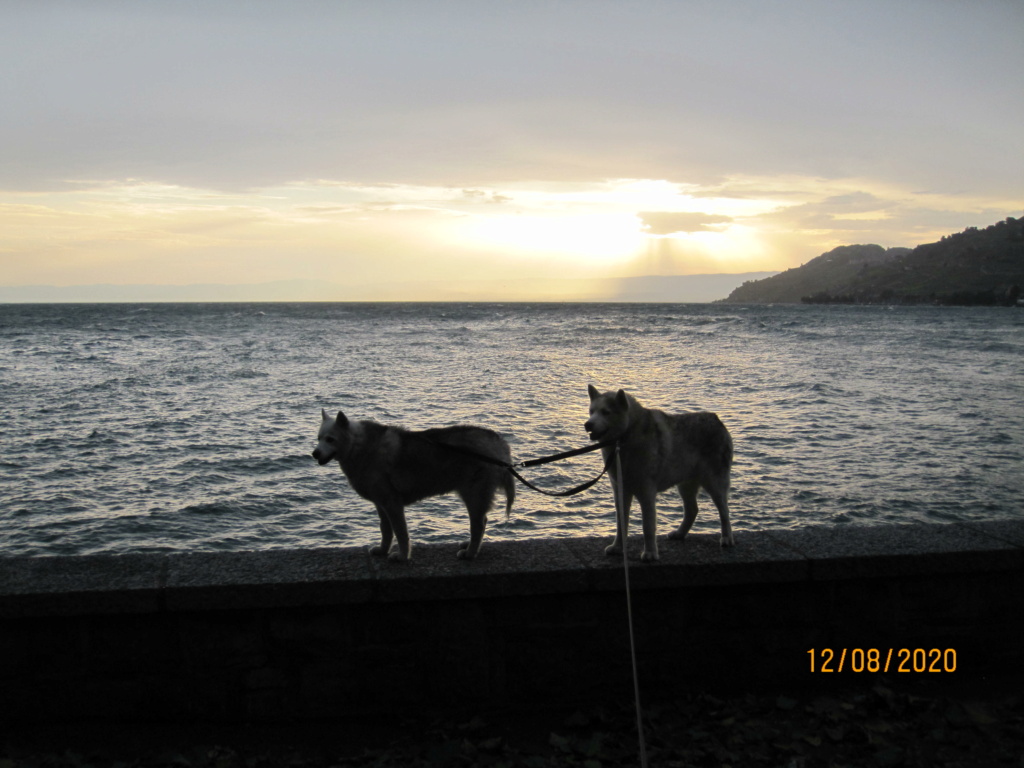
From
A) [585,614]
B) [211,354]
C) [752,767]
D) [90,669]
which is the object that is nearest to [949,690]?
[752,767]

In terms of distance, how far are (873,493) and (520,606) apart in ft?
32.3

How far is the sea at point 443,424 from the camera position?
10.9 m

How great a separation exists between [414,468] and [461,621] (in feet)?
3.14

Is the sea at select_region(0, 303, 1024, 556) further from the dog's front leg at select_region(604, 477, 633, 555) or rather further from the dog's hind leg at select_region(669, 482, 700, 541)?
the dog's front leg at select_region(604, 477, 633, 555)

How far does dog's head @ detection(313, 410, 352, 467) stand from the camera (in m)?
4.59

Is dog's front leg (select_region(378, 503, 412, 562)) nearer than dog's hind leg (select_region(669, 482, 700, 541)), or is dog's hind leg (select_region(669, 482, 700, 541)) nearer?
dog's front leg (select_region(378, 503, 412, 562))

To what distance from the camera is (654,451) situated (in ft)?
15.9

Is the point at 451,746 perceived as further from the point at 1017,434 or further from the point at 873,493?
the point at 1017,434

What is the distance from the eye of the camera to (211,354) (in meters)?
43.6

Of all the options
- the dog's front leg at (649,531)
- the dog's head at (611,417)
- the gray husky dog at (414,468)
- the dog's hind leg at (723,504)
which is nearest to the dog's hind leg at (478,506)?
the gray husky dog at (414,468)

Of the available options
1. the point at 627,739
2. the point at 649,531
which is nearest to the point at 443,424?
the point at 649,531

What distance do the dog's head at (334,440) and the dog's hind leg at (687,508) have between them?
2198 mm
